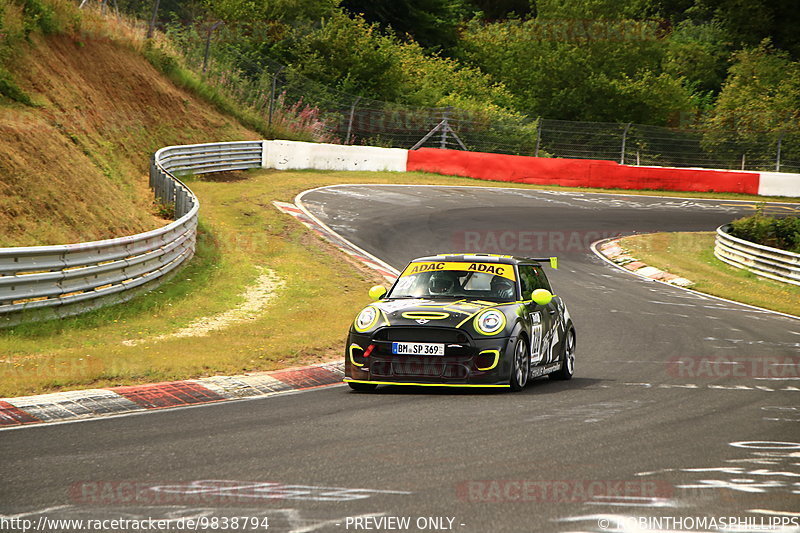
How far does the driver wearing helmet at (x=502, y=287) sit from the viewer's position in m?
10.8

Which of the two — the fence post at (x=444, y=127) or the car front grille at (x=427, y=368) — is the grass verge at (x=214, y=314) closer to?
the car front grille at (x=427, y=368)

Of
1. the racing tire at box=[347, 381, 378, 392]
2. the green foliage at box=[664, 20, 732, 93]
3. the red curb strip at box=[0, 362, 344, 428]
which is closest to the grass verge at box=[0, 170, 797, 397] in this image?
the red curb strip at box=[0, 362, 344, 428]

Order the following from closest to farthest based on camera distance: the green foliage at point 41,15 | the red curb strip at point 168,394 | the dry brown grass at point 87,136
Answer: the red curb strip at point 168,394
the dry brown grass at point 87,136
the green foliage at point 41,15

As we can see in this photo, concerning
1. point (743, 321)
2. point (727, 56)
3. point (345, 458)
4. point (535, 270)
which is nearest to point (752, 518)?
point (345, 458)

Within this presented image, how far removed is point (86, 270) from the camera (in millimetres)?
14117

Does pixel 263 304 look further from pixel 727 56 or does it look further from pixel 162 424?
pixel 727 56

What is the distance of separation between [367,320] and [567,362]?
114 inches

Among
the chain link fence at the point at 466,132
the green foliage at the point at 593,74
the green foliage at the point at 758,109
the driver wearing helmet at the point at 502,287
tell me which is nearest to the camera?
the driver wearing helmet at the point at 502,287

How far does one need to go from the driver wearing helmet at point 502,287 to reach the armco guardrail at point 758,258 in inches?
625

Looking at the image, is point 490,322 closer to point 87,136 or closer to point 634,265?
point 634,265

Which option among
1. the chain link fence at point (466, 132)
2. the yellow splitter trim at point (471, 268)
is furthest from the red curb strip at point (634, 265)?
the yellow splitter trim at point (471, 268)

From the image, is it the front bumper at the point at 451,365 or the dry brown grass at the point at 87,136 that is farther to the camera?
the dry brown grass at the point at 87,136

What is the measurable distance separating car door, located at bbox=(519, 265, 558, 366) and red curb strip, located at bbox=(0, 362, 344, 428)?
2.38 m

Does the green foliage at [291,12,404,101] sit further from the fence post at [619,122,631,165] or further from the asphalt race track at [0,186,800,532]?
the asphalt race track at [0,186,800,532]
